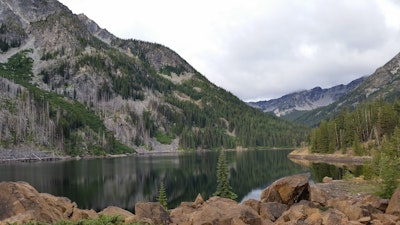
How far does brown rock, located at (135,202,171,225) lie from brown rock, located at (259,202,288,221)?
358 inches

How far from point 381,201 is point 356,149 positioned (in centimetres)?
10801

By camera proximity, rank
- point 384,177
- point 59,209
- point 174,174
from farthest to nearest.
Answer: point 174,174
point 384,177
point 59,209

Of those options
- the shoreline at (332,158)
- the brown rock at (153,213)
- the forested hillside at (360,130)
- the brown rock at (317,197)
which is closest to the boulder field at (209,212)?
the brown rock at (153,213)

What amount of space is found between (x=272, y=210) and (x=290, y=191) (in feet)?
16.4

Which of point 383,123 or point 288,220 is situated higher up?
point 383,123

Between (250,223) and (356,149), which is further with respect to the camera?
(356,149)

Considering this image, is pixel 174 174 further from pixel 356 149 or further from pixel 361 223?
pixel 361 223

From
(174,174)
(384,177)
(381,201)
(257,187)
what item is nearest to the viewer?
(381,201)

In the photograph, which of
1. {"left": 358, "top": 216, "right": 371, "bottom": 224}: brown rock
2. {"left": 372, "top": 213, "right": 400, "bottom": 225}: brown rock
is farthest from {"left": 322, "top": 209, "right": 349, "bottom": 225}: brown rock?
{"left": 372, "top": 213, "right": 400, "bottom": 225}: brown rock

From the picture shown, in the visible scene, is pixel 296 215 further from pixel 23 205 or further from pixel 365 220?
pixel 23 205

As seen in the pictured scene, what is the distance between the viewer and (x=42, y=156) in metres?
193

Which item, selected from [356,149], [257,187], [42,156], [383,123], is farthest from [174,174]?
[42,156]

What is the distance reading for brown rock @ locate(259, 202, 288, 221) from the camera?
32216 mm

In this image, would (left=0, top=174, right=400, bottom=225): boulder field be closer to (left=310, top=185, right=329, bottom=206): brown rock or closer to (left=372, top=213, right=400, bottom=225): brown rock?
(left=372, top=213, right=400, bottom=225): brown rock
